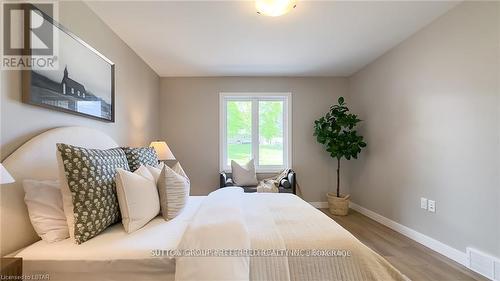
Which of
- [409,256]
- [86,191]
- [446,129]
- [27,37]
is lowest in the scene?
[409,256]

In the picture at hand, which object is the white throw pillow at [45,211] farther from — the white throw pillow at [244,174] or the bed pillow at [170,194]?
the white throw pillow at [244,174]

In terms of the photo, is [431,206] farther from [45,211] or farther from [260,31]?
[45,211]

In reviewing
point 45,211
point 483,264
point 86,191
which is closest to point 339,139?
point 483,264

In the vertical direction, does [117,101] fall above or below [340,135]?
above

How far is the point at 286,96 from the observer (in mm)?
4238

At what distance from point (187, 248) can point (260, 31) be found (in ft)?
7.50

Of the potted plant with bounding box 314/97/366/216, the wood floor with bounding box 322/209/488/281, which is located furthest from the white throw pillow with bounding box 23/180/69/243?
the potted plant with bounding box 314/97/366/216

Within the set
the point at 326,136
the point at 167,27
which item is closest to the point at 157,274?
the point at 167,27

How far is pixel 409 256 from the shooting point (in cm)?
226

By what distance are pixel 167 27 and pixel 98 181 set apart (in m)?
1.81

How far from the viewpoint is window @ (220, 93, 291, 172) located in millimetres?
4230

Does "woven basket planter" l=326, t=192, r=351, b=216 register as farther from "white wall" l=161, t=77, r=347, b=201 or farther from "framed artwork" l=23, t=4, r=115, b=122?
"framed artwork" l=23, t=4, r=115, b=122

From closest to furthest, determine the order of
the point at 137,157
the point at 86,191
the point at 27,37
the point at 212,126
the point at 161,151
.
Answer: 1. the point at 86,191
2. the point at 27,37
3. the point at 137,157
4. the point at 161,151
5. the point at 212,126

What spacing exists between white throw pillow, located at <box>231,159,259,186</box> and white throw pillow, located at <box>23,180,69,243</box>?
8.69 feet
